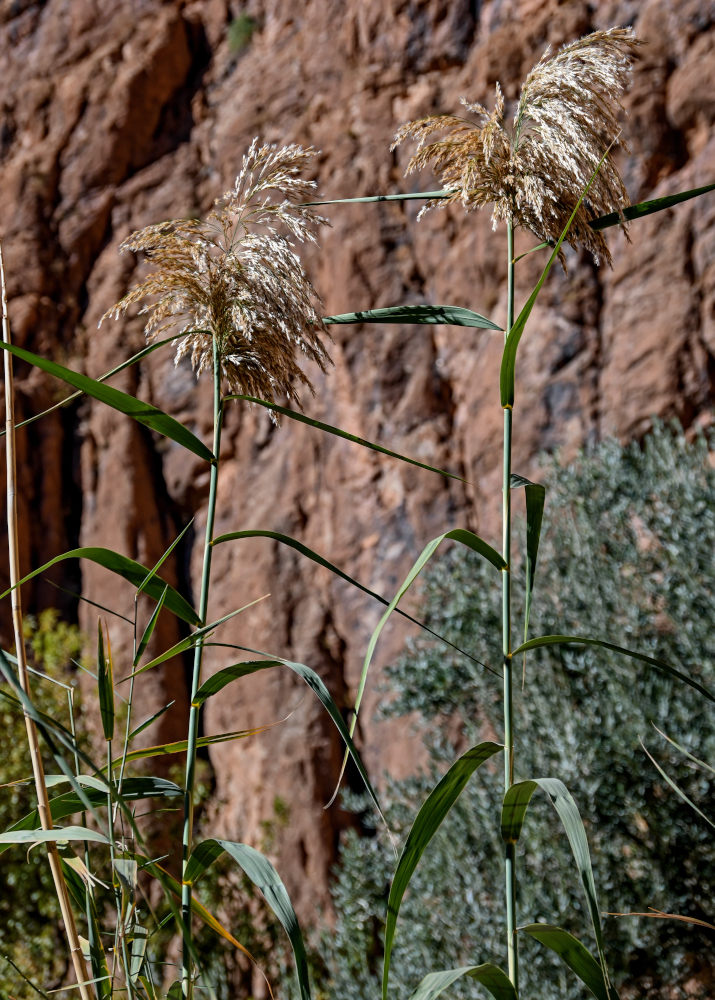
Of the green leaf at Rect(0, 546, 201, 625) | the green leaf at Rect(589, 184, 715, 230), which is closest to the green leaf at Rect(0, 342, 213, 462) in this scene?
the green leaf at Rect(0, 546, 201, 625)

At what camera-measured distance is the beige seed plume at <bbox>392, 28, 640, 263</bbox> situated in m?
1.26

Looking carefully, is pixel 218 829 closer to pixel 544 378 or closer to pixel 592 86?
pixel 544 378

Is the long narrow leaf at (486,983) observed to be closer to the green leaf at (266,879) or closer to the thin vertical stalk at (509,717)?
the thin vertical stalk at (509,717)

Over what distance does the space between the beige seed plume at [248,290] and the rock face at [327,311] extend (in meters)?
3.55

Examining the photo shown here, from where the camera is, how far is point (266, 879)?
1.00 metres

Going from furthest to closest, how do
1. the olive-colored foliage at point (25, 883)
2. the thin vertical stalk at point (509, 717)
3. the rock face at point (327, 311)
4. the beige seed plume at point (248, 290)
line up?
the rock face at point (327, 311) → the olive-colored foliage at point (25, 883) → the beige seed plume at point (248, 290) → the thin vertical stalk at point (509, 717)

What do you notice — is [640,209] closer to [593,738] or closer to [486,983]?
[486,983]

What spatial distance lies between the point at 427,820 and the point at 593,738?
272cm

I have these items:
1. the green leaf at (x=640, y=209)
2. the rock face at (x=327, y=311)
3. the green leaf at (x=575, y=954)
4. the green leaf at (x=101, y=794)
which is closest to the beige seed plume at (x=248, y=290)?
the green leaf at (x=640, y=209)

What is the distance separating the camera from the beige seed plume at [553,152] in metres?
1.26

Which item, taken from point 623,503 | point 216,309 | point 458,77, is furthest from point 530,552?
point 458,77

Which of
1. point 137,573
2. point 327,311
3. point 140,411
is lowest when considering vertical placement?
point 137,573

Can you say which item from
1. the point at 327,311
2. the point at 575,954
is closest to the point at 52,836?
the point at 575,954

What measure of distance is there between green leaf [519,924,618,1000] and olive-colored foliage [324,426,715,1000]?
2530mm
